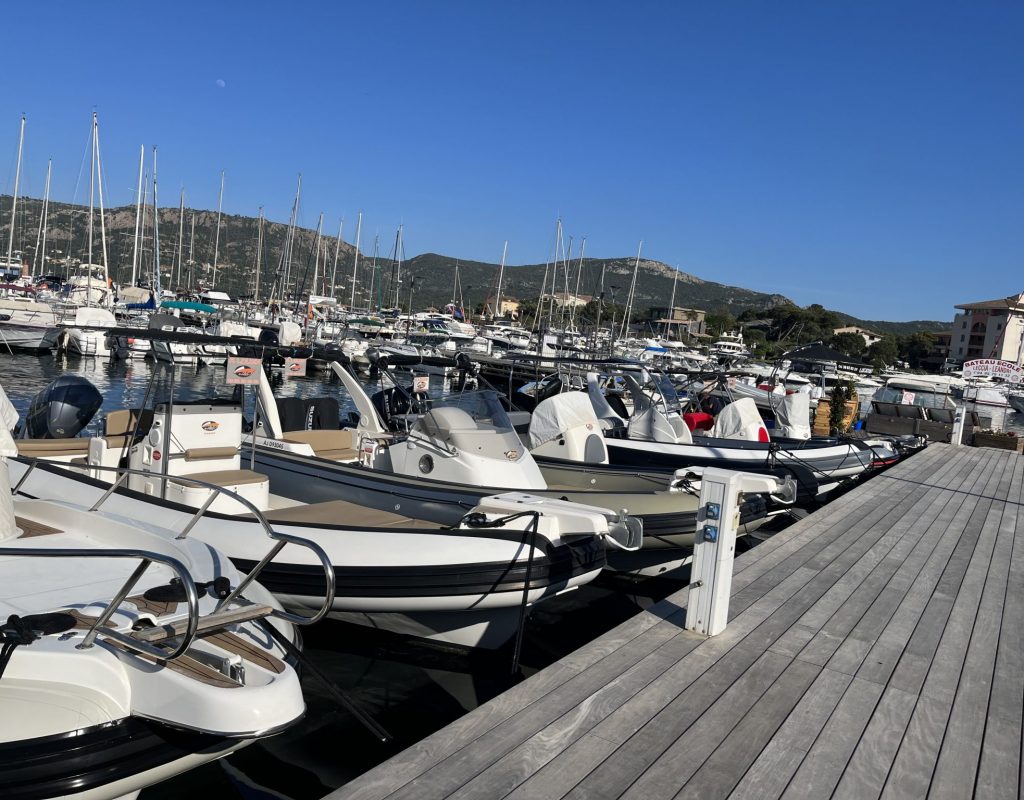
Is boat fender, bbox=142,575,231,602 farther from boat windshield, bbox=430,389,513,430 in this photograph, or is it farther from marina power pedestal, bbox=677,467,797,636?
boat windshield, bbox=430,389,513,430

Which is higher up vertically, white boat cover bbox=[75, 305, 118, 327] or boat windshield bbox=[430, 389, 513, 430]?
boat windshield bbox=[430, 389, 513, 430]

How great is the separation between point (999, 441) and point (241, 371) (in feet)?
63.1

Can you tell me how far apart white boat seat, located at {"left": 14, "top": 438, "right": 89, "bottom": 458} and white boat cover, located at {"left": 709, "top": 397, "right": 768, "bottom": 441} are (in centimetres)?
1010

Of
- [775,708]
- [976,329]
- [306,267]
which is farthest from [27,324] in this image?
[976,329]

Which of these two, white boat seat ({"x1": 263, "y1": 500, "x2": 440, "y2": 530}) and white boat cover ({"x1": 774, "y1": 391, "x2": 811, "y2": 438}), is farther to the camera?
white boat cover ({"x1": 774, "y1": 391, "x2": 811, "y2": 438})

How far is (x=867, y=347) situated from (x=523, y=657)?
313 ft

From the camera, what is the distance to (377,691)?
254 inches

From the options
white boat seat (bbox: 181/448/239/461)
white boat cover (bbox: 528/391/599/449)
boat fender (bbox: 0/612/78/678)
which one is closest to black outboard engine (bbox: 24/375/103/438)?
white boat seat (bbox: 181/448/239/461)

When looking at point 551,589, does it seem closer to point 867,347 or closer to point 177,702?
point 177,702

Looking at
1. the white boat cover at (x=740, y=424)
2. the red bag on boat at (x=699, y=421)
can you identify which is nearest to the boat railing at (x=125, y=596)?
the white boat cover at (x=740, y=424)

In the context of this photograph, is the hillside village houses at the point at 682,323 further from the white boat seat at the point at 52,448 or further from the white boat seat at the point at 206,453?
the white boat seat at the point at 206,453

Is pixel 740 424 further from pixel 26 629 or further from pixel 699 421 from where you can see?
pixel 26 629

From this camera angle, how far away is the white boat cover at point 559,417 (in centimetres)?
1123

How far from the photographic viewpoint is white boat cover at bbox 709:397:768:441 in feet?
47.2
